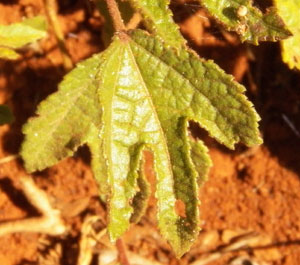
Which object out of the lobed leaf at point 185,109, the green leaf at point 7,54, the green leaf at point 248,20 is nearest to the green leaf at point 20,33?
the green leaf at point 7,54

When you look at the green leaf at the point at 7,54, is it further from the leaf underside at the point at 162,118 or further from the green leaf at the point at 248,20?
the green leaf at the point at 248,20

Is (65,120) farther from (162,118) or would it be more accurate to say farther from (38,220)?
(38,220)

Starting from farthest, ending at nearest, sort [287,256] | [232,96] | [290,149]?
[290,149] → [287,256] → [232,96]

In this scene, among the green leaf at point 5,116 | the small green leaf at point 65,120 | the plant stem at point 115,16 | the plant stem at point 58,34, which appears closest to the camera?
the plant stem at point 115,16

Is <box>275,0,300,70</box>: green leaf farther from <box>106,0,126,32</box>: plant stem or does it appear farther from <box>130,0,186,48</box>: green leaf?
<box>106,0,126,32</box>: plant stem

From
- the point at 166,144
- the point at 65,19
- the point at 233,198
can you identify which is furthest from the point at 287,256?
the point at 65,19

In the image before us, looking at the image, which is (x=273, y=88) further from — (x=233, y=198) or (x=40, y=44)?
(x=40, y=44)
